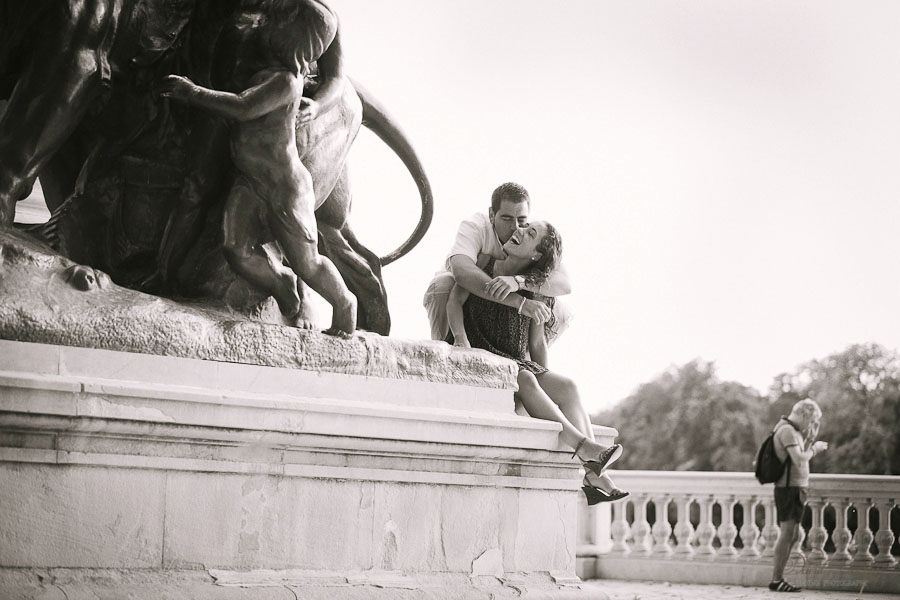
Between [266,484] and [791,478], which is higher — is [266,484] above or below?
above

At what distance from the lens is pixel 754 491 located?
38.3 ft

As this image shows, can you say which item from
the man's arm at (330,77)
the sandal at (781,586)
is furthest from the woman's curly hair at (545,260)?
the sandal at (781,586)

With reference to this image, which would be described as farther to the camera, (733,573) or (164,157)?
(733,573)

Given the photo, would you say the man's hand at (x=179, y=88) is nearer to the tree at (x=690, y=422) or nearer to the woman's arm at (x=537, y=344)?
the woman's arm at (x=537, y=344)

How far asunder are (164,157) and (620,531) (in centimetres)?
767

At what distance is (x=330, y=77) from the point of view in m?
5.39

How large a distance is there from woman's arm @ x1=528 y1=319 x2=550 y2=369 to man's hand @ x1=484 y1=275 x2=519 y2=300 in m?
0.28

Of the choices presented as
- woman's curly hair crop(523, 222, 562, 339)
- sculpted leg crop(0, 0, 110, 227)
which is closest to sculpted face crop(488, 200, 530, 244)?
woman's curly hair crop(523, 222, 562, 339)

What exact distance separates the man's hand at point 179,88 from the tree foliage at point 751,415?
25483mm

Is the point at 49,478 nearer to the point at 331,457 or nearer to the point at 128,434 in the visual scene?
the point at 128,434

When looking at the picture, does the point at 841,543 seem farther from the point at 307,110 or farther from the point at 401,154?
the point at 307,110

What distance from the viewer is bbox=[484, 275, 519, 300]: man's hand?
591 centimetres

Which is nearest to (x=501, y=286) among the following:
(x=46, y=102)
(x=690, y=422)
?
(x=46, y=102)

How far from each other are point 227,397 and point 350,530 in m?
0.77
